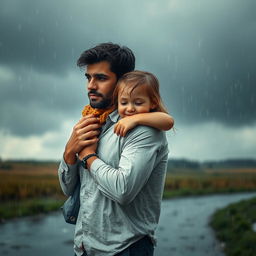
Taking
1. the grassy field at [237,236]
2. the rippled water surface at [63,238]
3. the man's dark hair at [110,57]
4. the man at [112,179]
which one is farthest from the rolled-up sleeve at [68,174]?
the grassy field at [237,236]

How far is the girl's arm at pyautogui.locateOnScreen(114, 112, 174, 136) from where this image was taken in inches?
84.0

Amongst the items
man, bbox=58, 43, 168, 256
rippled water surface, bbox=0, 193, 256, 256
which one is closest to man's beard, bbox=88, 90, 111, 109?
man, bbox=58, 43, 168, 256

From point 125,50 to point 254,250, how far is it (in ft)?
18.3

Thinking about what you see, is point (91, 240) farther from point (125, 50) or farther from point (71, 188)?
point (125, 50)

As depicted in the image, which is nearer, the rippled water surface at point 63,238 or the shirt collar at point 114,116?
the shirt collar at point 114,116

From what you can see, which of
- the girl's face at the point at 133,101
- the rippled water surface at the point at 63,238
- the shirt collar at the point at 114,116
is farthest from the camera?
the rippled water surface at the point at 63,238

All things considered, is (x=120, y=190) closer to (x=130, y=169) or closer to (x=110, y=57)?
(x=130, y=169)

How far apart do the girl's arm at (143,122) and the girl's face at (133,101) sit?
0.10 meters

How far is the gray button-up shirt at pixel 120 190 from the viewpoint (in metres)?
2.05

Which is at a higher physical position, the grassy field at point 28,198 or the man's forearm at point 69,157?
the man's forearm at point 69,157

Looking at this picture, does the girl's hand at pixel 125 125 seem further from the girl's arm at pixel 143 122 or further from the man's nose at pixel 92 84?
the man's nose at pixel 92 84

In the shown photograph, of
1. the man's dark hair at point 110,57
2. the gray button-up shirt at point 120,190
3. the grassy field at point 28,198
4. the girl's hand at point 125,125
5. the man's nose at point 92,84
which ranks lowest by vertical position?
the grassy field at point 28,198

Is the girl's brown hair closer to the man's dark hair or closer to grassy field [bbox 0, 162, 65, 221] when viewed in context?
the man's dark hair

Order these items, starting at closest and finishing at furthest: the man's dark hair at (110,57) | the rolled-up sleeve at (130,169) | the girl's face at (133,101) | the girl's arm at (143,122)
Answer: the rolled-up sleeve at (130,169), the girl's arm at (143,122), the girl's face at (133,101), the man's dark hair at (110,57)
